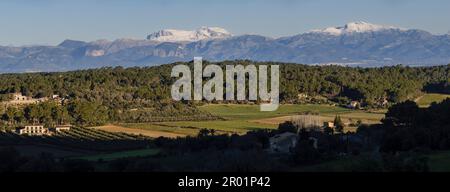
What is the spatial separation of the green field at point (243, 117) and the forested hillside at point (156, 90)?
3.23 meters

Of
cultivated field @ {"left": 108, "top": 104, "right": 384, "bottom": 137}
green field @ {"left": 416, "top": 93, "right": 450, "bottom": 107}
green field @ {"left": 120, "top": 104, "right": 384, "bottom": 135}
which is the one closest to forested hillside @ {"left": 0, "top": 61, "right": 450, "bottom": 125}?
green field @ {"left": 416, "top": 93, "right": 450, "bottom": 107}

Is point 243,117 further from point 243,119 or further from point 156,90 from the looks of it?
point 156,90

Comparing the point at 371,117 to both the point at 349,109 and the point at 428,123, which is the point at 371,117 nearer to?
the point at 349,109

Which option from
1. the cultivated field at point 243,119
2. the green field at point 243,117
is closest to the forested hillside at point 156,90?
the green field at point 243,117

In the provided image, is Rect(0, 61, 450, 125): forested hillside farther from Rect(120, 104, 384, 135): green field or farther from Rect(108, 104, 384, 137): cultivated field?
Rect(108, 104, 384, 137): cultivated field

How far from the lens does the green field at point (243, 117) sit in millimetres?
56875

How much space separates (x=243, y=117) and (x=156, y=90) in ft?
66.1

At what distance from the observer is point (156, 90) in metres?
84.6

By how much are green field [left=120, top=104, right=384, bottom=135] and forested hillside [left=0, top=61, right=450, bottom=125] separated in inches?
127

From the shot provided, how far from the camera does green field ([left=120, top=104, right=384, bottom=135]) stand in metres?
56.9

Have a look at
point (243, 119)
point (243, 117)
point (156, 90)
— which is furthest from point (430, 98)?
point (156, 90)

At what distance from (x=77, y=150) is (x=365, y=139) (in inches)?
711
